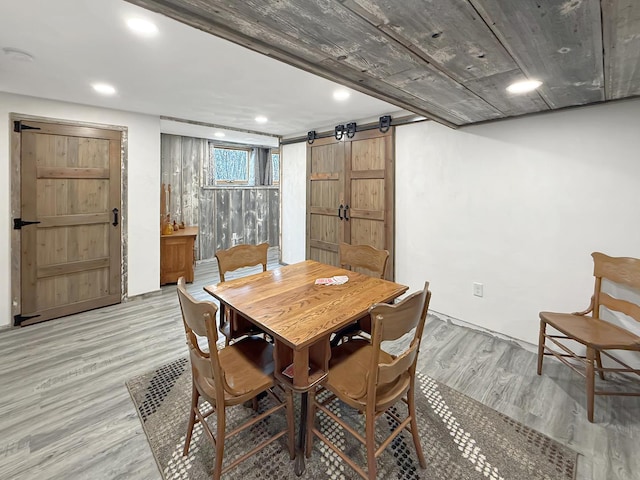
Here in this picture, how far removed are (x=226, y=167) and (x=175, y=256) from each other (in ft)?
8.12

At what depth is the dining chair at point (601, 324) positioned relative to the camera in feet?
6.16

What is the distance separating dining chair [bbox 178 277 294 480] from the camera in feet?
4.17

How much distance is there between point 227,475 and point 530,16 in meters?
2.39

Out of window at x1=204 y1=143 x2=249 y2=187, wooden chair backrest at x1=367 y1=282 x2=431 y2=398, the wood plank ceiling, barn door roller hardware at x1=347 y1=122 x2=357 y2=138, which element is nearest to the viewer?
the wood plank ceiling

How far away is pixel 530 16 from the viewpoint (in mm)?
1134

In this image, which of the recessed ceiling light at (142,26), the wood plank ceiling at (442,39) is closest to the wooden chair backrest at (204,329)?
the wood plank ceiling at (442,39)

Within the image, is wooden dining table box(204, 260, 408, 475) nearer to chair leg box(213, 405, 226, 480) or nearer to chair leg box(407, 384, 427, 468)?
chair leg box(213, 405, 226, 480)

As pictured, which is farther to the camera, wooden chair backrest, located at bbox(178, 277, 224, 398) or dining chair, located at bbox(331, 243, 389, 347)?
dining chair, located at bbox(331, 243, 389, 347)

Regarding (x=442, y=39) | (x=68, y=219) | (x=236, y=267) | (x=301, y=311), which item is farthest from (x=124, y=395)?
(x=442, y=39)

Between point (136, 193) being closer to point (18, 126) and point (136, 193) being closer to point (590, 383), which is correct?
point (18, 126)

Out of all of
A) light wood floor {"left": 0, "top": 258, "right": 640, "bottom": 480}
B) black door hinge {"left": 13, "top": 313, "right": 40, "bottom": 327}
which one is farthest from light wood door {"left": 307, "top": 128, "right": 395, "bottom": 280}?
black door hinge {"left": 13, "top": 313, "right": 40, "bottom": 327}

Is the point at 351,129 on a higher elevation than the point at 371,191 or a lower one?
higher

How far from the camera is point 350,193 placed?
4055 millimetres

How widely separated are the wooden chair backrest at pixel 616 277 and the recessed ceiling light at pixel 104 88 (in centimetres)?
425
